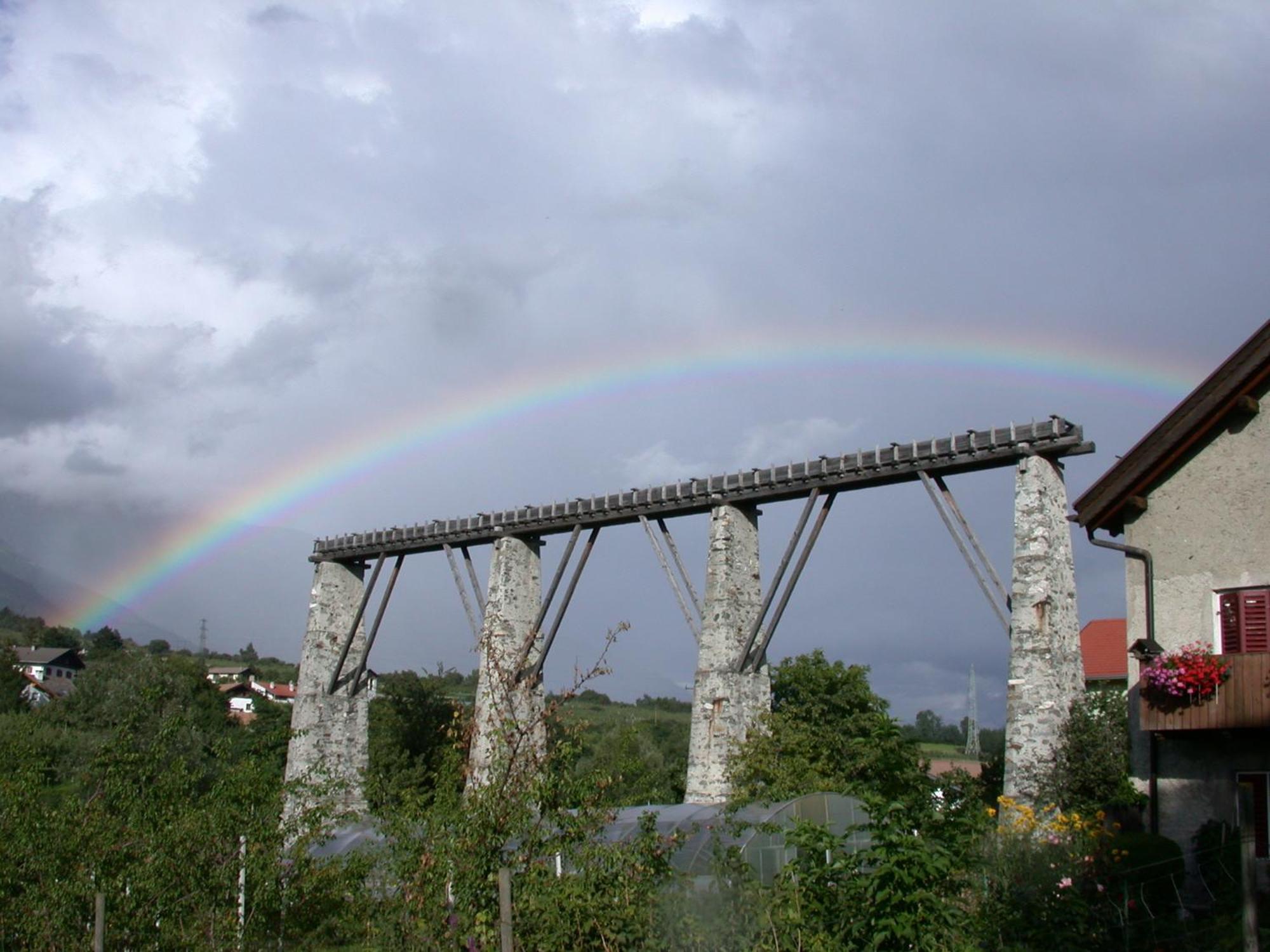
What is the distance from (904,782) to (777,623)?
5057 mm

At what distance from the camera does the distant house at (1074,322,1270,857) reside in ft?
57.7

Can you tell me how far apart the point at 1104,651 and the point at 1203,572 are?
1187 inches

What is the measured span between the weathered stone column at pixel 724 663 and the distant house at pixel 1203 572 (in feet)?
40.5

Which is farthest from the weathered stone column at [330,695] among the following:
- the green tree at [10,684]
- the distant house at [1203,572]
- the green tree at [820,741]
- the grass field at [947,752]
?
the grass field at [947,752]

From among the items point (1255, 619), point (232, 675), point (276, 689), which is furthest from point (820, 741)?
point (232, 675)

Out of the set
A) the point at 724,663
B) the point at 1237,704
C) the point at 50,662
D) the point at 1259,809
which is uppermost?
the point at 50,662

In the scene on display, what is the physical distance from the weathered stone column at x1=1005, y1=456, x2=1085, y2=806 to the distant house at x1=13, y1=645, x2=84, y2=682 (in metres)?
118

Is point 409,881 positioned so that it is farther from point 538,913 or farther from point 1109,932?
point 1109,932

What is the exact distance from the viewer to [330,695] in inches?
1734

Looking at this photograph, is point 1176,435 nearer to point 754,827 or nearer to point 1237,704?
point 1237,704

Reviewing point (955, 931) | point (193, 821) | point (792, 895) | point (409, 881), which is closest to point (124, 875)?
point (193, 821)

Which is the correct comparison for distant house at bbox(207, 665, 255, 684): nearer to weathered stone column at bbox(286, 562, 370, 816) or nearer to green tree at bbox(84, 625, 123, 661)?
green tree at bbox(84, 625, 123, 661)

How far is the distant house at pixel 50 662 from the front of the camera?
12644 centimetres

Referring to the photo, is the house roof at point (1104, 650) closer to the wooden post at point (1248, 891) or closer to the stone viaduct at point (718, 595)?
the stone viaduct at point (718, 595)
